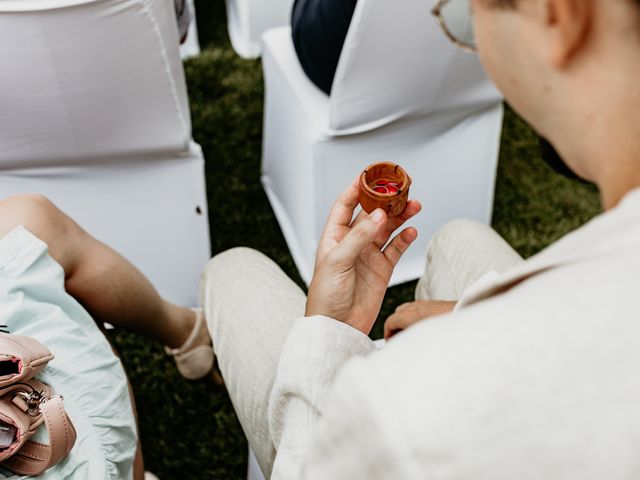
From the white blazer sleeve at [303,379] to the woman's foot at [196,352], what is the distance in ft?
2.42

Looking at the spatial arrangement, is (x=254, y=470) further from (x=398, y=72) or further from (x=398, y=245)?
(x=398, y=72)

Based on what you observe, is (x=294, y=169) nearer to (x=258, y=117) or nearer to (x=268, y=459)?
(x=258, y=117)

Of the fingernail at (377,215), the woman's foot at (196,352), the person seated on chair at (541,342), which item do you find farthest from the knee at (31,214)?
the person seated on chair at (541,342)

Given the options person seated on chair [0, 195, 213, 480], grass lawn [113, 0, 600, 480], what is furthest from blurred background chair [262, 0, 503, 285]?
person seated on chair [0, 195, 213, 480]

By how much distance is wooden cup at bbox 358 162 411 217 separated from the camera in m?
1.11

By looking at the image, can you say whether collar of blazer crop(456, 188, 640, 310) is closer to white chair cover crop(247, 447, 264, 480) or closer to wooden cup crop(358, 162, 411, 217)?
wooden cup crop(358, 162, 411, 217)

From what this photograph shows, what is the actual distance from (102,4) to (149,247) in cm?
67

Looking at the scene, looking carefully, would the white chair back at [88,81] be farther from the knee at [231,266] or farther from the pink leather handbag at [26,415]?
the pink leather handbag at [26,415]

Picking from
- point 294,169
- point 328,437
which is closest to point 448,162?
point 294,169

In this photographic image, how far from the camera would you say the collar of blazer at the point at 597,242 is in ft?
1.69

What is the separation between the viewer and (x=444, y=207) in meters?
1.83

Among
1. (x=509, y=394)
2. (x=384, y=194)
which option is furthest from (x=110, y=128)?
(x=509, y=394)

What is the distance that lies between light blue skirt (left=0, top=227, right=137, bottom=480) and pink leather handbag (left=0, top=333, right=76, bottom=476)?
0.04m

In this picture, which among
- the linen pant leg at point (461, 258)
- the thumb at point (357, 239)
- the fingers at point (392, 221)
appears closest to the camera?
the thumb at point (357, 239)
